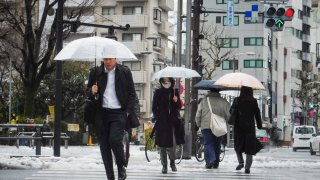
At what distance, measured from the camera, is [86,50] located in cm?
1234

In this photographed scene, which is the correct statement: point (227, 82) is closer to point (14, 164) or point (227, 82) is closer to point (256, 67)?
point (14, 164)

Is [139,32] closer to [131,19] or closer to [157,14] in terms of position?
[131,19]

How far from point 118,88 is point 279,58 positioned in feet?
293

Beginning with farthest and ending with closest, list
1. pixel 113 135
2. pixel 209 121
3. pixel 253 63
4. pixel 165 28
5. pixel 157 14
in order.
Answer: pixel 253 63
pixel 165 28
pixel 157 14
pixel 209 121
pixel 113 135

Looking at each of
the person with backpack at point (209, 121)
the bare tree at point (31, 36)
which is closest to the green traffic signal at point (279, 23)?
the person with backpack at point (209, 121)

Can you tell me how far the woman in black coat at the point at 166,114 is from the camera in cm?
1551

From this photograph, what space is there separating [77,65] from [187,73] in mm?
45772

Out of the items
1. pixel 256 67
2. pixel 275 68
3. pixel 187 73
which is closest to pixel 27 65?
pixel 187 73

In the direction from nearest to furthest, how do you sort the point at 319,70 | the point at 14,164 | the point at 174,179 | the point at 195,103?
the point at 174,179
the point at 14,164
the point at 195,103
the point at 319,70

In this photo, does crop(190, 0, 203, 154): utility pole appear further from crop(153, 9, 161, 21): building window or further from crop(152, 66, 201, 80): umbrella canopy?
crop(153, 9, 161, 21): building window

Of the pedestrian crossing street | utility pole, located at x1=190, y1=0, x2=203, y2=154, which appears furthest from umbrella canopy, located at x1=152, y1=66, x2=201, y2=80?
utility pole, located at x1=190, y1=0, x2=203, y2=154

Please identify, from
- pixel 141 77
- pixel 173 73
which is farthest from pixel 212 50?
pixel 173 73

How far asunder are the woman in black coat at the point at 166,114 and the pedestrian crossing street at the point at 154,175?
1.72ft

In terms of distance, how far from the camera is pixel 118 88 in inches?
425
